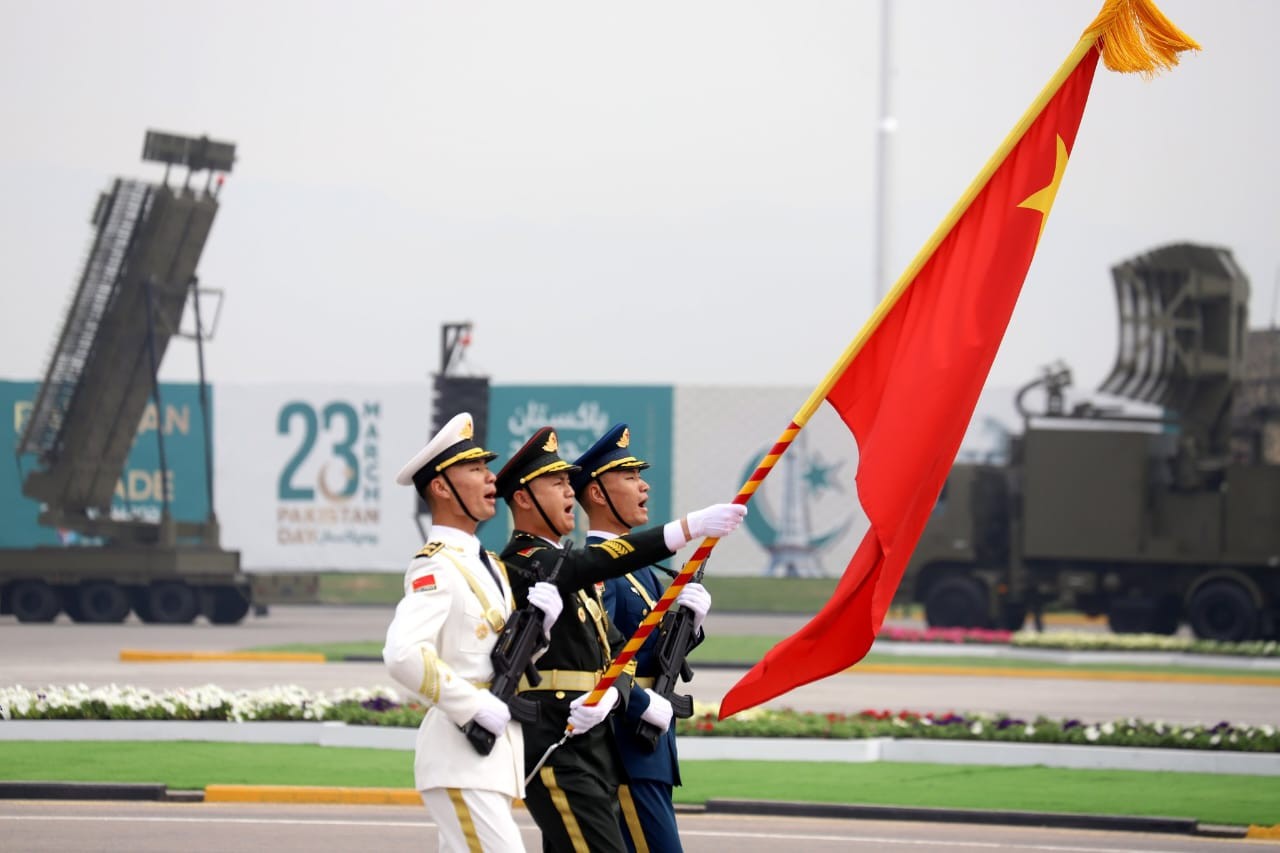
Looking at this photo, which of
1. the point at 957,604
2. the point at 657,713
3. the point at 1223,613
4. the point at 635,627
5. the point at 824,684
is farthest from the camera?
the point at 957,604

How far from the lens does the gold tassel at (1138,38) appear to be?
7352mm

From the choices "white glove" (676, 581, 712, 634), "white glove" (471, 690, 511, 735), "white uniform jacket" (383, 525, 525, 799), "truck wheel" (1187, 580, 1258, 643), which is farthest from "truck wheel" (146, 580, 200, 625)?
"white glove" (471, 690, 511, 735)

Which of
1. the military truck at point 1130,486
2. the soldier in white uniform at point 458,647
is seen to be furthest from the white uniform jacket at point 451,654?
the military truck at point 1130,486

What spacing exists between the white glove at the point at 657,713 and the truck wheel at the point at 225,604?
27115 mm

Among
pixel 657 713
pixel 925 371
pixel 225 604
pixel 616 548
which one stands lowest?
pixel 225 604

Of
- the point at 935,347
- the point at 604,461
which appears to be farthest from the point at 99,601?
the point at 935,347

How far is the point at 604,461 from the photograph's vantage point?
7520mm

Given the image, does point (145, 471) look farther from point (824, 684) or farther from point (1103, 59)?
point (1103, 59)

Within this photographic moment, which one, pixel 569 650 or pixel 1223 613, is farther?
pixel 1223 613

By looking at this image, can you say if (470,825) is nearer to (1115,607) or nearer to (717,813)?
(717,813)

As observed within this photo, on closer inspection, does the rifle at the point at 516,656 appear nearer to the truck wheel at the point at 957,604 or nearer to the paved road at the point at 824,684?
the paved road at the point at 824,684

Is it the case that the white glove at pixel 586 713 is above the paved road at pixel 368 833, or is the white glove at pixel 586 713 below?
above

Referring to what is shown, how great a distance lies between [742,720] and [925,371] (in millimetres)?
8454

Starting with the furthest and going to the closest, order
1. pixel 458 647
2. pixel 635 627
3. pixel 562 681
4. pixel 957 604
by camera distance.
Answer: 1. pixel 957 604
2. pixel 635 627
3. pixel 562 681
4. pixel 458 647
